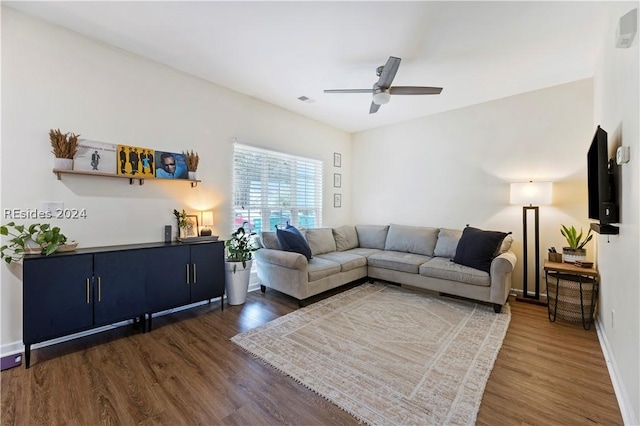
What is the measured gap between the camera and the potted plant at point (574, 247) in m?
3.02

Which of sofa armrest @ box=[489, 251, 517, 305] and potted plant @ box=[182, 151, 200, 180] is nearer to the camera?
sofa armrest @ box=[489, 251, 517, 305]

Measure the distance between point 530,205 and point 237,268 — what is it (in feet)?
12.8

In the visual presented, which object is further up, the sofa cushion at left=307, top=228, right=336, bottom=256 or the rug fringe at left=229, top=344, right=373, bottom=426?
the sofa cushion at left=307, top=228, right=336, bottom=256

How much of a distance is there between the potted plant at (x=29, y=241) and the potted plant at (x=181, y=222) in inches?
38.9

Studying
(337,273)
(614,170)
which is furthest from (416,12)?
(337,273)

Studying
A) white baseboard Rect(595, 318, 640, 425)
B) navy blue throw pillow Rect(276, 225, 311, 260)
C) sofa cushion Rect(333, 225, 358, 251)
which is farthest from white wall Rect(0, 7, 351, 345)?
white baseboard Rect(595, 318, 640, 425)

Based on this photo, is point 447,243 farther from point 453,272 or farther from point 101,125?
point 101,125

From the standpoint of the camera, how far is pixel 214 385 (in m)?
1.87

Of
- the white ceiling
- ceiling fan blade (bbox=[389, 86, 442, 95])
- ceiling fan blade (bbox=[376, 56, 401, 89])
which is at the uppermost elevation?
the white ceiling

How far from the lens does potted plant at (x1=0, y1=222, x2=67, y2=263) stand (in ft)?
7.02

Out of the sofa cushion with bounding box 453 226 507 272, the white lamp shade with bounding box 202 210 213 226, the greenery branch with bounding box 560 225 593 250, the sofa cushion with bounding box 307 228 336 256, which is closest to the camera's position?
the greenery branch with bounding box 560 225 593 250

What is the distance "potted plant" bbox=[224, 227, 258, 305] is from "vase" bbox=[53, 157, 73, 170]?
1.67 metres

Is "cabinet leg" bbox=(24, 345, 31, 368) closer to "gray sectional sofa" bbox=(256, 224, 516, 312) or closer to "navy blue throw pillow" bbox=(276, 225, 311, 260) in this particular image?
"gray sectional sofa" bbox=(256, 224, 516, 312)

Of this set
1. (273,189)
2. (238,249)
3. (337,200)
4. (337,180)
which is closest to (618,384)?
(238,249)
